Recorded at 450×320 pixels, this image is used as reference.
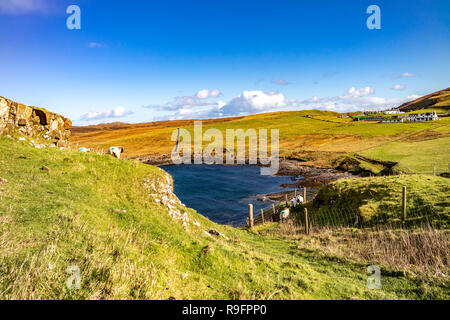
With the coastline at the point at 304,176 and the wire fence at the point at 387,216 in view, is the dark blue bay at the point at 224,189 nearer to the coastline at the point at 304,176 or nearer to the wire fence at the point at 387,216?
the coastline at the point at 304,176

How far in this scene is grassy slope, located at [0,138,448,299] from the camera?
5.32 metres

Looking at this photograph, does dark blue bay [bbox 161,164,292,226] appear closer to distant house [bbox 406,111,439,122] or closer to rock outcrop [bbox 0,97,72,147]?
rock outcrop [bbox 0,97,72,147]

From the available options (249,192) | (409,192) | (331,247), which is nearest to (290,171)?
(249,192)

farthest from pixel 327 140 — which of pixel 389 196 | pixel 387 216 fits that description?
pixel 387 216

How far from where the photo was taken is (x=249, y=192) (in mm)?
45031

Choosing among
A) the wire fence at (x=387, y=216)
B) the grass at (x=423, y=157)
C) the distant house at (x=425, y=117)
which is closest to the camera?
the wire fence at (x=387, y=216)

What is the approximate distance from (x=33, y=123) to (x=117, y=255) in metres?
16.1

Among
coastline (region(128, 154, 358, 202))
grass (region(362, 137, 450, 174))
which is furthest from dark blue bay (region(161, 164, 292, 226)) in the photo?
grass (region(362, 137, 450, 174))

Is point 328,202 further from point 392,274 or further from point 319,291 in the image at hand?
point 319,291

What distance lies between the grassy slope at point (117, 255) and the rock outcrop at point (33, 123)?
3.13 meters

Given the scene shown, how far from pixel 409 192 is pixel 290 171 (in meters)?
41.0

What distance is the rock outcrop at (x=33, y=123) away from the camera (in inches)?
619

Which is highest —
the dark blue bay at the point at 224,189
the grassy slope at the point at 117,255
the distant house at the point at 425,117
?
the distant house at the point at 425,117

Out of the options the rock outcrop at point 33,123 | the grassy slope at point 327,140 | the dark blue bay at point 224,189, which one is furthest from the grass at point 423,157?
the rock outcrop at point 33,123
